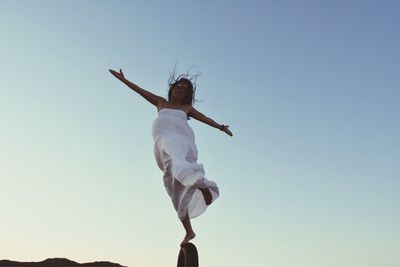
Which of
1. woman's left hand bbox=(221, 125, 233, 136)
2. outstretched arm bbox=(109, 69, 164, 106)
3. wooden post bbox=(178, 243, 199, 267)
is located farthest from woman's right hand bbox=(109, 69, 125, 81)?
wooden post bbox=(178, 243, 199, 267)

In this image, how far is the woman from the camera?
5.82m

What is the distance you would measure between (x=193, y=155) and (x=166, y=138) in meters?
0.43

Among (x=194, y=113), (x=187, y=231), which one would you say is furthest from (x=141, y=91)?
(x=187, y=231)

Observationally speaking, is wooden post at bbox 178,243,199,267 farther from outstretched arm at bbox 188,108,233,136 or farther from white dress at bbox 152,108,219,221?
outstretched arm at bbox 188,108,233,136

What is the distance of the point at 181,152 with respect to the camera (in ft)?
20.5

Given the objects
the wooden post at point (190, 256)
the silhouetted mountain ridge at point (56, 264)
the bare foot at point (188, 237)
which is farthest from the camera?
the silhouetted mountain ridge at point (56, 264)

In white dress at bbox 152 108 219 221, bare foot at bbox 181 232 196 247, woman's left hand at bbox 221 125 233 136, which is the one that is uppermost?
woman's left hand at bbox 221 125 233 136

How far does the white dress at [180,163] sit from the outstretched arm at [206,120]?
0.36 metres

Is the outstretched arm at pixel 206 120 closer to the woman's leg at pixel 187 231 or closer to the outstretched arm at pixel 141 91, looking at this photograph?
the outstretched arm at pixel 141 91

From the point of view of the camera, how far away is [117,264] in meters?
7.75

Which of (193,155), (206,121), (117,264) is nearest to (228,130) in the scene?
(206,121)

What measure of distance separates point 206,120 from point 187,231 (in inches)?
72.9

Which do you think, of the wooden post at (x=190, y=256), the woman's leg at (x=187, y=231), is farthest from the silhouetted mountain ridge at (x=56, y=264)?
the wooden post at (x=190, y=256)

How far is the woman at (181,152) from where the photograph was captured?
5824mm
